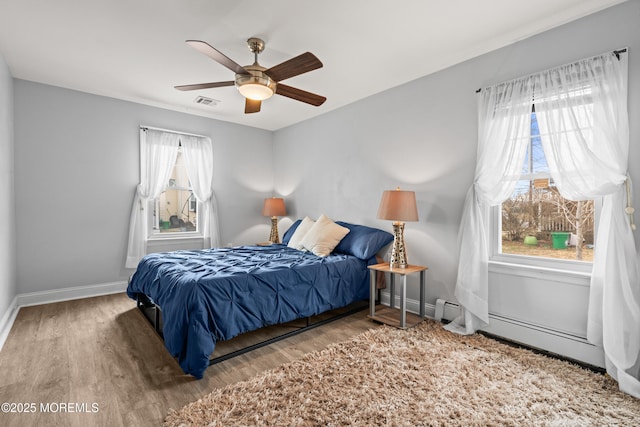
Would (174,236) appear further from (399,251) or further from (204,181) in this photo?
(399,251)

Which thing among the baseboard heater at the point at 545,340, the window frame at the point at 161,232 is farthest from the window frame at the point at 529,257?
the window frame at the point at 161,232

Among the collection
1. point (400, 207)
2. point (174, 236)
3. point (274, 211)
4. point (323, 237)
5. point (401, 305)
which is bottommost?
point (401, 305)

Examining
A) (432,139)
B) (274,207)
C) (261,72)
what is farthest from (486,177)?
(274,207)

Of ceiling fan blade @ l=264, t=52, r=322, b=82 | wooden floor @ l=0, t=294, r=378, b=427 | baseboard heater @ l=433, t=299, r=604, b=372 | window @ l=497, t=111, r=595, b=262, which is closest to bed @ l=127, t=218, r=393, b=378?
wooden floor @ l=0, t=294, r=378, b=427

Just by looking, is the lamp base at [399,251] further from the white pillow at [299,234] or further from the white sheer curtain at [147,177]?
the white sheer curtain at [147,177]

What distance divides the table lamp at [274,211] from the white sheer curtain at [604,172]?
3.71 m

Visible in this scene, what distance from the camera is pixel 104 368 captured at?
2275 mm

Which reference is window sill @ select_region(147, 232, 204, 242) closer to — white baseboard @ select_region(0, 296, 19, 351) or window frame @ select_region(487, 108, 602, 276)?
white baseboard @ select_region(0, 296, 19, 351)

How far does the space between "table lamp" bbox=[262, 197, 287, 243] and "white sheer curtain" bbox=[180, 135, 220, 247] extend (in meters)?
0.81

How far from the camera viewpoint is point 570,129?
7.64ft

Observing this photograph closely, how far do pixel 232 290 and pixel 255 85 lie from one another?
1.71m

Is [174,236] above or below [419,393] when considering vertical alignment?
above

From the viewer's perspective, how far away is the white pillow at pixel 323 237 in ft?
12.1

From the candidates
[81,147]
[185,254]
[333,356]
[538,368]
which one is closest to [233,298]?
[333,356]
